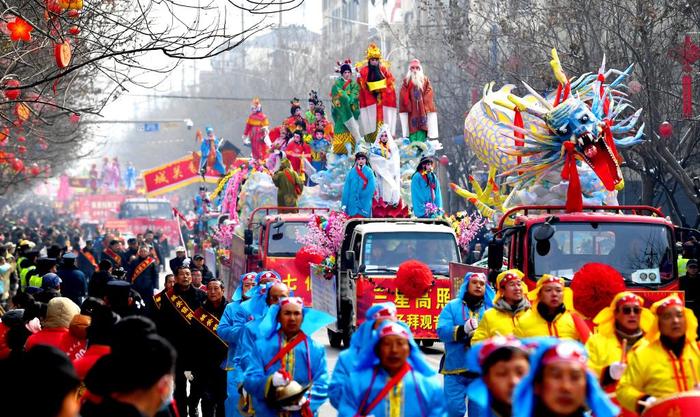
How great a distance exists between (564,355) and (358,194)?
53.5 feet

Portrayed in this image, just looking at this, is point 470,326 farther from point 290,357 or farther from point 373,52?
point 373,52

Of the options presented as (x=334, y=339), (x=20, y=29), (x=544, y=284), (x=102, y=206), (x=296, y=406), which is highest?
(x=20, y=29)

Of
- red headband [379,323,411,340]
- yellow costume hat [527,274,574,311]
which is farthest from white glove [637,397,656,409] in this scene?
yellow costume hat [527,274,574,311]

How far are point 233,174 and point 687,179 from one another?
11398 mm

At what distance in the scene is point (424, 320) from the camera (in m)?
17.7

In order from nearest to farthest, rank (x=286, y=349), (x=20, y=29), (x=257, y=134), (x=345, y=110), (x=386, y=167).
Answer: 1. (x=286, y=349)
2. (x=20, y=29)
3. (x=386, y=167)
4. (x=345, y=110)
5. (x=257, y=134)

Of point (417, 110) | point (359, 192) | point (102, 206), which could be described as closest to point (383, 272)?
point (359, 192)

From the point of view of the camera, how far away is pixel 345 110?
81.8 ft

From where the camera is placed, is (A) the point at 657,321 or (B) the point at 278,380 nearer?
(A) the point at 657,321

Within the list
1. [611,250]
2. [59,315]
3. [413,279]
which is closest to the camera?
[59,315]

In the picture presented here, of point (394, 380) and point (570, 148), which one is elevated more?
point (570, 148)

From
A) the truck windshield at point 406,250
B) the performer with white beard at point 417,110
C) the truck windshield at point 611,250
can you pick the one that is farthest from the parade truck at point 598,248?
the performer with white beard at point 417,110

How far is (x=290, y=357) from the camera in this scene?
8891 mm

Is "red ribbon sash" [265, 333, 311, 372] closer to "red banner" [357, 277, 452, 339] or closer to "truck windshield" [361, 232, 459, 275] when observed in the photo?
"red banner" [357, 277, 452, 339]
